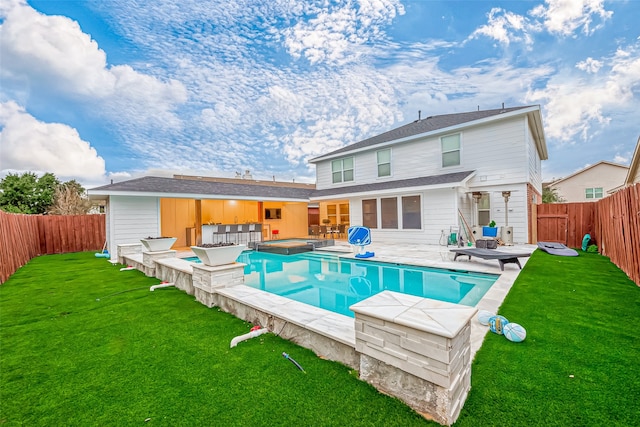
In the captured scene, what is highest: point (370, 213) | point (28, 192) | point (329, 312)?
point (28, 192)

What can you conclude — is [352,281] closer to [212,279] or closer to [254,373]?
[212,279]

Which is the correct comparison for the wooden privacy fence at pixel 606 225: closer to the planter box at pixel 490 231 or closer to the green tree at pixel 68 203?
the planter box at pixel 490 231

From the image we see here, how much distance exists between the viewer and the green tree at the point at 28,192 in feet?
71.7

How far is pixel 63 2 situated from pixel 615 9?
21.3 metres

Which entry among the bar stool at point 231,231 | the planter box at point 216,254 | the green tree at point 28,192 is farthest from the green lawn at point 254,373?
the green tree at point 28,192

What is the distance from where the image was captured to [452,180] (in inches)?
423

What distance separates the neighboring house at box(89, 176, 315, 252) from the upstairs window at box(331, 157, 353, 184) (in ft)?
6.82

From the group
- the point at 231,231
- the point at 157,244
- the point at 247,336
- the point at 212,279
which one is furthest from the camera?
the point at 231,231

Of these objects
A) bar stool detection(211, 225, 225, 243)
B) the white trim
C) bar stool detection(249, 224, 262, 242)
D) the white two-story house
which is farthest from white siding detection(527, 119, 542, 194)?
bar stool detection(211, 225, 225, 243)

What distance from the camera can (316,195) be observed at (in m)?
16.3

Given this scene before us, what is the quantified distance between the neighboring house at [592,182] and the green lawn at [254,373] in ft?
94.6

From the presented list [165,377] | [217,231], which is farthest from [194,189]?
[165,377]

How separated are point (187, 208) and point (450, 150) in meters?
13.8

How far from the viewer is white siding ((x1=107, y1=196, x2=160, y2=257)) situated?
10109 mm
